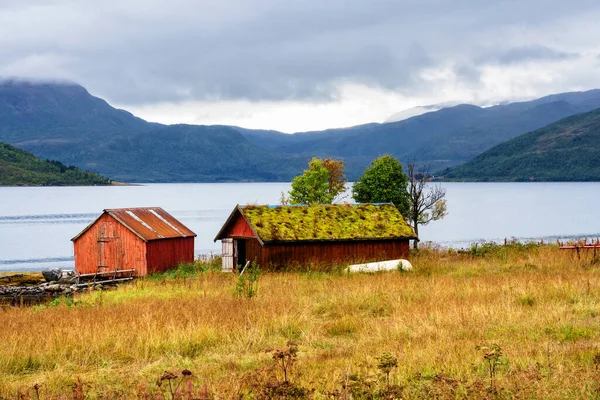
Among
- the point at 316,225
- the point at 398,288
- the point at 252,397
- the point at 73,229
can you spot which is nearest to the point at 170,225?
the point at 316,225

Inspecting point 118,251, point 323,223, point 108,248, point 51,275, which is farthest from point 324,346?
point 108,248

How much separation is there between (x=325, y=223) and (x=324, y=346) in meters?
25.6

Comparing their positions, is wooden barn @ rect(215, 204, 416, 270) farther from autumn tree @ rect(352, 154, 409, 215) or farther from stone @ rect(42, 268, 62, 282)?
autumn tree @ rect(352, 154, 409, 215)

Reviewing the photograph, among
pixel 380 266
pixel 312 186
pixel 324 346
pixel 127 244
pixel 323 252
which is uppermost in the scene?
pixel 312 186

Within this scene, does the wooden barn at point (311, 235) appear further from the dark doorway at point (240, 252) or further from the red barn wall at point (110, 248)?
the red barn wall at point (110, 248)

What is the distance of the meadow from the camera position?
8445 mm

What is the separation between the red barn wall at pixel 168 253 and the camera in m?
41.9

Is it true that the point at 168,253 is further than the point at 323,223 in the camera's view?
Yes

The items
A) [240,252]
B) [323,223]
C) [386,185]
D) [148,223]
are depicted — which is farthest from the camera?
[386,185]

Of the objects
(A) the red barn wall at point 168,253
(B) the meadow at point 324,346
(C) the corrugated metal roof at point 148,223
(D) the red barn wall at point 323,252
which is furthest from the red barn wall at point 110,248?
(B) the meadow at point 324,346

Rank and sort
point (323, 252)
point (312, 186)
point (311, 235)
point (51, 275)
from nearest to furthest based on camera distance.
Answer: point (311, 235) < point (323, 252) < point (51, 275) < point (312, 186)

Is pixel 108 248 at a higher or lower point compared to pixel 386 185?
lower

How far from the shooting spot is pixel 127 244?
41906 mm

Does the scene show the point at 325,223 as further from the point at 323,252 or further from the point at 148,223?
the point at 148,223
